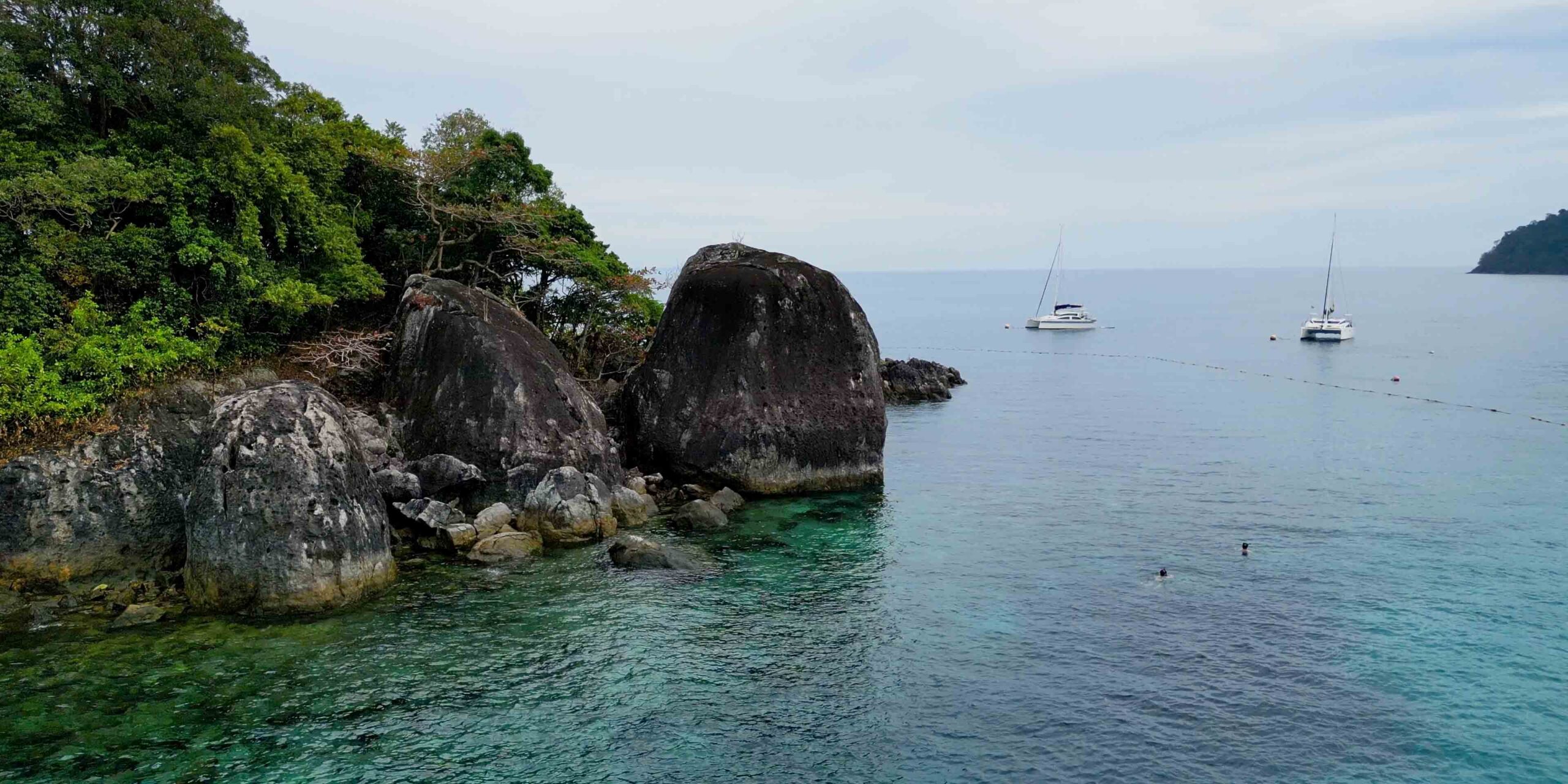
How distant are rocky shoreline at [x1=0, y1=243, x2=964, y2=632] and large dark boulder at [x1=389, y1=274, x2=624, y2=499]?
6cm

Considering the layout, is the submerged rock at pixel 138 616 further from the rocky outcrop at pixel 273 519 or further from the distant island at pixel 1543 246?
the distant island at pixel 1543 246

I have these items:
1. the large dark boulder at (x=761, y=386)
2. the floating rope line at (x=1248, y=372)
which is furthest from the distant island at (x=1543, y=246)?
the large dark boulder at (x=761, y=386)

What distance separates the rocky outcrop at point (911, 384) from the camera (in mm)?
53031

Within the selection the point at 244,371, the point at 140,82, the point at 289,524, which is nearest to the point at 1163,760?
the point at 289,524

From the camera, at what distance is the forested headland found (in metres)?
20.3

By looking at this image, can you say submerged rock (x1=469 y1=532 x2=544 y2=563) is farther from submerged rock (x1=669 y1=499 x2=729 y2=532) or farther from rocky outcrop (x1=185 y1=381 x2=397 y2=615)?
submerged rock (x1=669 y1=499 x2=729 y2=532)

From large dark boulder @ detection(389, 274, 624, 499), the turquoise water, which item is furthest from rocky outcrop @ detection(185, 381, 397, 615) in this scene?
large dark boulder @ detection(389, 274, 624, 499)

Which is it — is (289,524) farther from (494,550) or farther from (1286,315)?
(1286,315)

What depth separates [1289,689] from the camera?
51.6 ft

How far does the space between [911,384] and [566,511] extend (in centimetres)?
3325

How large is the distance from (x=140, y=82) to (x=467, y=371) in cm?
1073

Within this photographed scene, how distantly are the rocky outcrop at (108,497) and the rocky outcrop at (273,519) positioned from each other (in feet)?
3.46

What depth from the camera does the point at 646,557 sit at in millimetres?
21484

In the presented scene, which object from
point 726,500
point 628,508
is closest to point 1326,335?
point 726,500
